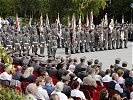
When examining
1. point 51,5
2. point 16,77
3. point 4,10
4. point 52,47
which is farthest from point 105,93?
point 4,10

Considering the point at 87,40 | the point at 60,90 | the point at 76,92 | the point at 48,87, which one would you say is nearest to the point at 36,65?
the point at 48,87

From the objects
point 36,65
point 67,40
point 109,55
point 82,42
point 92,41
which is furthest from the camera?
point 92,41

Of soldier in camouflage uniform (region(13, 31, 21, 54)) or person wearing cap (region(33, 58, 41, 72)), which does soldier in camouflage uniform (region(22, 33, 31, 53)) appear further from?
person wearing cap (region(33, 58, 41, 72))

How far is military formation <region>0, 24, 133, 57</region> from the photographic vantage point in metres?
25.3

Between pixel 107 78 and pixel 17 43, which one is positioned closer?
pixel 107 78

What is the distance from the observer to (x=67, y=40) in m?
27.2

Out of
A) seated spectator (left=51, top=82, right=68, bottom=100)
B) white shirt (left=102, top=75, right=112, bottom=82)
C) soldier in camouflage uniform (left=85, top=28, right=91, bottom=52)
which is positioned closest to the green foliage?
seated spectator (left=51, top=82, right=68, bottom=100)

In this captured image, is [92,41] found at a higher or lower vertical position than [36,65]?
lower

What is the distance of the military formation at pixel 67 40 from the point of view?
2534cm

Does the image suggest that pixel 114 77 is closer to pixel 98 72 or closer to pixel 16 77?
pixel 98 72

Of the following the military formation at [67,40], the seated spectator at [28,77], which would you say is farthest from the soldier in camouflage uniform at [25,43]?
the seated spectator at [28,77]

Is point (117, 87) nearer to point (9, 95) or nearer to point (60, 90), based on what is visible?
point (60, 90)

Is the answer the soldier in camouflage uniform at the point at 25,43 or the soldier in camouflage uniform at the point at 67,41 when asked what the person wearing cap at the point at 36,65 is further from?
the soldier in camouflage uniform at the point at 67,41

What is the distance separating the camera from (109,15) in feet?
175
